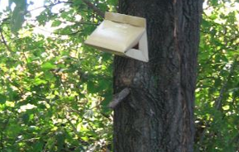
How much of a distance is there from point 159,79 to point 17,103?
4.89 feet

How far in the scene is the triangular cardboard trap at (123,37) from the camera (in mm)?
1516

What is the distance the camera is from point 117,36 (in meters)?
1.55

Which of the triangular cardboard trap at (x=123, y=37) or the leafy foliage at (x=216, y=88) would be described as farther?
the leafy foliage at (x=216, y=88)

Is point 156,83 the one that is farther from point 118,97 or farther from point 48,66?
point 48,66

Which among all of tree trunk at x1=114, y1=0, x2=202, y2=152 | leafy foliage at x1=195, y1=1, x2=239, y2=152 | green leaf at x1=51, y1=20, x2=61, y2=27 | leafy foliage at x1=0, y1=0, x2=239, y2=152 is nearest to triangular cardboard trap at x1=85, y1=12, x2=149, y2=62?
tree trunk at x1=114, y1=0, x2=202, y2=152

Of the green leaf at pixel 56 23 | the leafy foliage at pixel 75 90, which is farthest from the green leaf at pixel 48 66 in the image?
the green leaf at pixel 56 23

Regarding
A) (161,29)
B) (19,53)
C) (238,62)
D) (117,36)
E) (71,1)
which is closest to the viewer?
(117,36)

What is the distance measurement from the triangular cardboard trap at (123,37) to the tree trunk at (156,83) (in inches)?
3.9

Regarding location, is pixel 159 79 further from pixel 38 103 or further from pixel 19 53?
pixel 19 53

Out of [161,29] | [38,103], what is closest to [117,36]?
[161,29]

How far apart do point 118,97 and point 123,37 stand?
0.24 m

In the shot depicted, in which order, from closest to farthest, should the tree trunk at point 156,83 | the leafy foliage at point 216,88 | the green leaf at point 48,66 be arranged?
the tree trunk at point 156,83 < the green leaf at point 48,66 < the leafy foliage at point 216,88

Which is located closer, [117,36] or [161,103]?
[117,36]

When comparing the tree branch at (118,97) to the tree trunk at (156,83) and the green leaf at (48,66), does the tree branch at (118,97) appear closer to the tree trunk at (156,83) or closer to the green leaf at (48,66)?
the tree trunk at (156,83)
